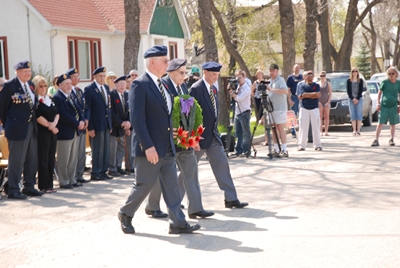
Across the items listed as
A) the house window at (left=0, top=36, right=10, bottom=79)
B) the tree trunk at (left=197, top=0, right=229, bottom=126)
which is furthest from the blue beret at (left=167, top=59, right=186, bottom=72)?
the house window at (left=0, top=36, right=10, bottom=79)

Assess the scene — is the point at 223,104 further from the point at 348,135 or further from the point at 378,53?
Result: the point at 378,53

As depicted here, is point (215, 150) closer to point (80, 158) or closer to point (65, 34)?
point (80, 158)

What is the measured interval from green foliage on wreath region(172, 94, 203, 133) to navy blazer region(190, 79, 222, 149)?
0.71 meters

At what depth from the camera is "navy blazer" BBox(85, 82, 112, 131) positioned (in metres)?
13.5

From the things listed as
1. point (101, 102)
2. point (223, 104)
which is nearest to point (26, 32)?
point (223, 104)

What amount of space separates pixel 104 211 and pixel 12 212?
137 centimetres

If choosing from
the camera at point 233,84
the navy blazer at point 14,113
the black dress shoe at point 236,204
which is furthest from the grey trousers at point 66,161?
the camera at point 233,84

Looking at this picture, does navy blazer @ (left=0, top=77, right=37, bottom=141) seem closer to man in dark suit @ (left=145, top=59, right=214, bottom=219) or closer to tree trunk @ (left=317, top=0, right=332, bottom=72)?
man in dark suit @ (left=145, top=59, right=214, bottom=219)

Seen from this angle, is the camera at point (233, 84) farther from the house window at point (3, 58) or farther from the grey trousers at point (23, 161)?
the house window at point (3, 58)

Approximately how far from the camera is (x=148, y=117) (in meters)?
7.98

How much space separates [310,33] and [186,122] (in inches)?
779

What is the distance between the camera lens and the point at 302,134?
57.1 feet

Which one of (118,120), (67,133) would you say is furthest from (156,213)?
(118,120)

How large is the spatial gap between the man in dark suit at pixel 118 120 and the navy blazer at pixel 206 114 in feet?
14.5
